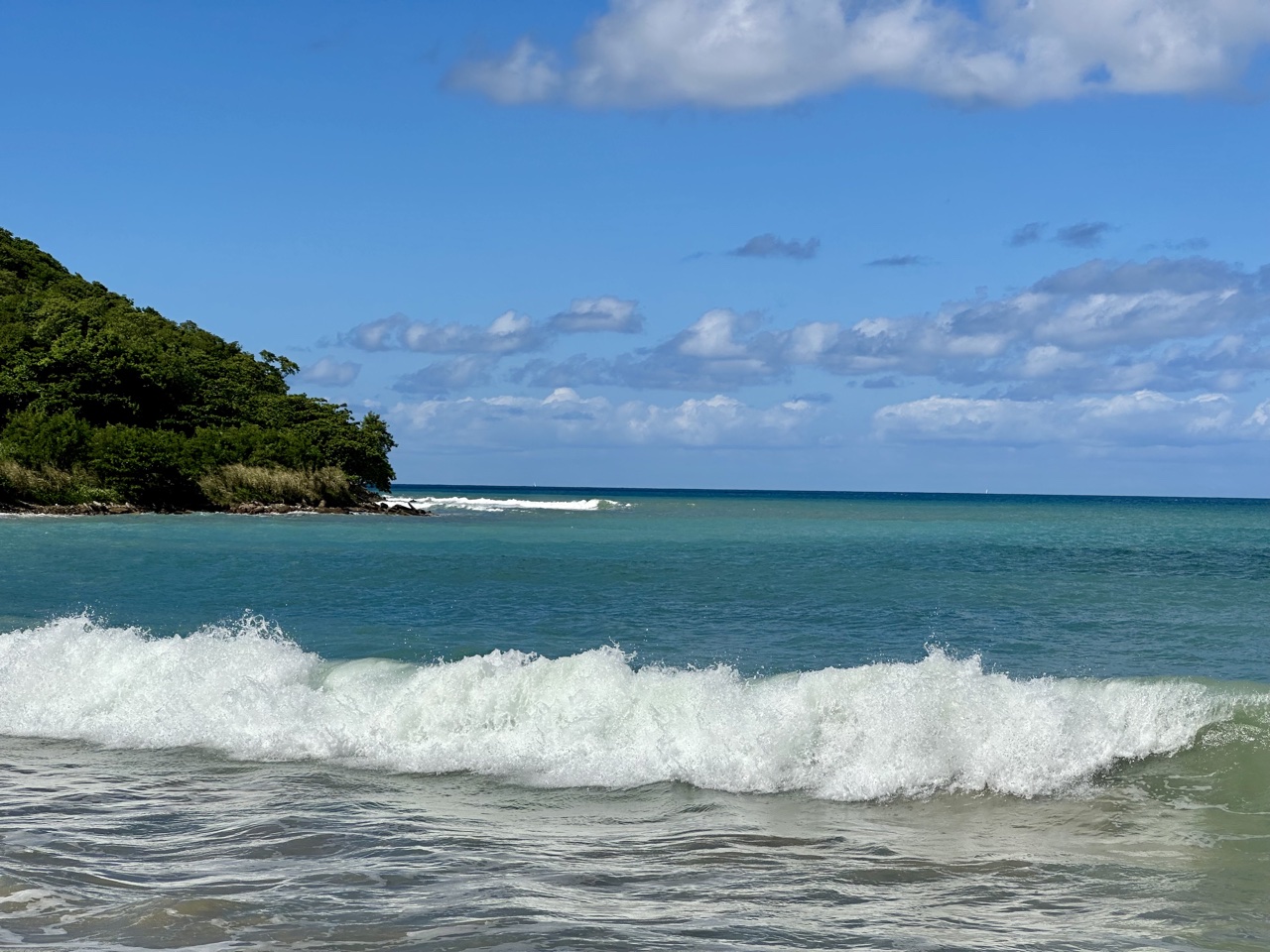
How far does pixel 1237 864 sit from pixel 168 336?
79.3m

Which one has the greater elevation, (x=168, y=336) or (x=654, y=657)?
(x=168, y=336)

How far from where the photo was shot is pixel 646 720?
10.6m

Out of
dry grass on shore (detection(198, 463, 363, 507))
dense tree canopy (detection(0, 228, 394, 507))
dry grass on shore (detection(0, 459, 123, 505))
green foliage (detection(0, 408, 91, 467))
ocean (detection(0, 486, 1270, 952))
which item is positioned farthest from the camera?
dry grass on shore (detection(198, 463, 363, 507))

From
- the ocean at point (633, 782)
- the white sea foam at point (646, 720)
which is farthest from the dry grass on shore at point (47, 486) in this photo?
the white sea foam at point (646, 720)

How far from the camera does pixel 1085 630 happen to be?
18188mm

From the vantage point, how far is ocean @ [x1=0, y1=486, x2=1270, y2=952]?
19.8ft

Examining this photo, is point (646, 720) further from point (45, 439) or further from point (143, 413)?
point (143, 413)

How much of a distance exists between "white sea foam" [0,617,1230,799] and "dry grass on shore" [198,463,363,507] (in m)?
51.4

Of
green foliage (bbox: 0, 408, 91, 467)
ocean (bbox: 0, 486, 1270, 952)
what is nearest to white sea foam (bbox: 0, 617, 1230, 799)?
ocean (bbox: 0, 486, 1270, 952)

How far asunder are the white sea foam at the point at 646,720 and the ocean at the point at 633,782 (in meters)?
0.03

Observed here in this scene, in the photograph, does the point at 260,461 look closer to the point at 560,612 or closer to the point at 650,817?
the point at 560,612

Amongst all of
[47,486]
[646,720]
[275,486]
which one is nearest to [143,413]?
[275,486]

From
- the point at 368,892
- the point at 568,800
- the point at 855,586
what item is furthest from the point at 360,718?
the point at 855,586

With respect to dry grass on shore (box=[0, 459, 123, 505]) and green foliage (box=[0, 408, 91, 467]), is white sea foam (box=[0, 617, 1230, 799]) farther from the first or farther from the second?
green foliage (box=[0, 408, 91, 467])
